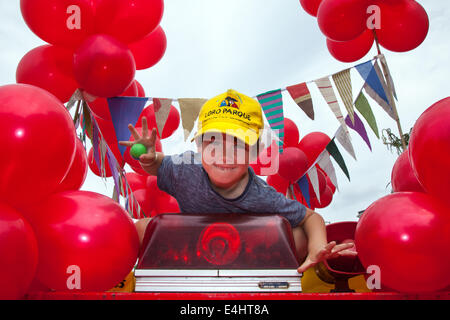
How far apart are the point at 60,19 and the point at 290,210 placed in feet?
7.57

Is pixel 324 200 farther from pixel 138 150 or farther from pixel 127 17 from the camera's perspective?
pixel 138 150

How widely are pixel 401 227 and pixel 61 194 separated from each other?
1.21m

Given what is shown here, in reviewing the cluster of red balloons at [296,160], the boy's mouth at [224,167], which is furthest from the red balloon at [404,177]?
the cluster of red balloons at [296,160]

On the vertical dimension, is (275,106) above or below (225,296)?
above

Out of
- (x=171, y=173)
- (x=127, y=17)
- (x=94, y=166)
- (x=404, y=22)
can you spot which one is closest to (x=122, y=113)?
(x=127, y=17)

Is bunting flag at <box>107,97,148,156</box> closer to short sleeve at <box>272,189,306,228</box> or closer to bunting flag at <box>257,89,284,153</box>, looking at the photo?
Result: bunting flag at <box>257,89,284,153</box>

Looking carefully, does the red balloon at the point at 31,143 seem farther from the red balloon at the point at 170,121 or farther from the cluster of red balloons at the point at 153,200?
the cluster of red balloons at the point at 153,200

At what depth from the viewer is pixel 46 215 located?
1.26 m

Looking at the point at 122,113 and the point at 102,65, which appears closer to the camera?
the point at 102,65
